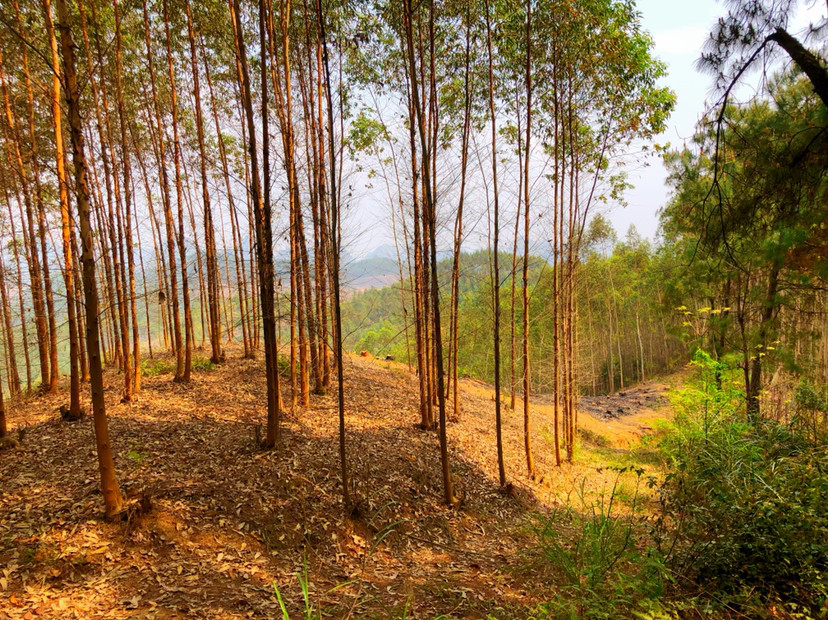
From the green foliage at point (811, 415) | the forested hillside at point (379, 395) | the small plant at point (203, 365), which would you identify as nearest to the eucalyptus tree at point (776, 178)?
the forested hillside at point (379, 395)

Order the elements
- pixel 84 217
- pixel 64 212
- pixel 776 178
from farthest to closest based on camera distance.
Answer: pixel 64 212, pixel 776 178, pixel 84 217

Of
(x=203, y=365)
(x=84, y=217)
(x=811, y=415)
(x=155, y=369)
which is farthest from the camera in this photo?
(x=203, y=365)

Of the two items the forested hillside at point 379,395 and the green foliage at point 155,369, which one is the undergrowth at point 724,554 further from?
the green foliage at point 155,369

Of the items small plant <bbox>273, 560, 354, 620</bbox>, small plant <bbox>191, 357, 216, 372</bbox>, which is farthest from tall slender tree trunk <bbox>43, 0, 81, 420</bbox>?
small plant <bbox>273, 560, 354, 620</bbox>

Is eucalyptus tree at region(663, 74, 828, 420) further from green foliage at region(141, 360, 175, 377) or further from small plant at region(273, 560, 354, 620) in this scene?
green foliage at region(141, 360, 175, 377)

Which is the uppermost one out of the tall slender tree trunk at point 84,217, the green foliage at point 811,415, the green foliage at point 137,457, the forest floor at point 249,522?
the tall slender tree trunk at point 84,217

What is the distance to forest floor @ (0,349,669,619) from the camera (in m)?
3.14

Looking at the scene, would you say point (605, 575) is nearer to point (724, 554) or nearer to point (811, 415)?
point (724, 554)

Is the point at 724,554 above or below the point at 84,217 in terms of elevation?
below

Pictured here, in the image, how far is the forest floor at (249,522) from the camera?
10.3 feet

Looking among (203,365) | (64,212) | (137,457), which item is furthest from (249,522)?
(203,365)

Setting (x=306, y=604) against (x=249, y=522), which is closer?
(x=306, y=604)

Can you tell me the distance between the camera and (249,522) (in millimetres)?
4215

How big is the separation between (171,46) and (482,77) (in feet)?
22.6
